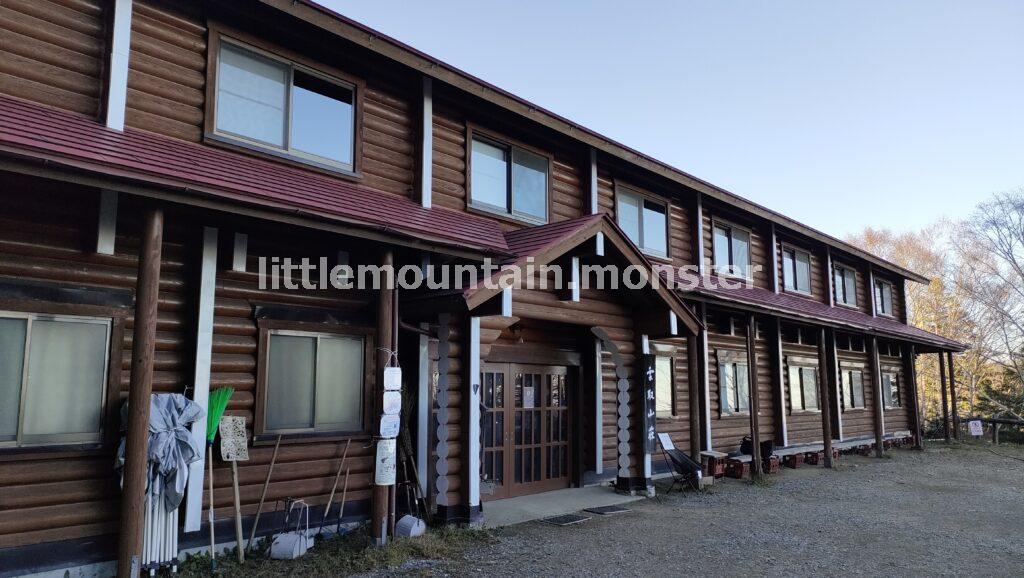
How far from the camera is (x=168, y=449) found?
5.52m

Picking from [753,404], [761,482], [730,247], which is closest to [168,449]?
[761,482]

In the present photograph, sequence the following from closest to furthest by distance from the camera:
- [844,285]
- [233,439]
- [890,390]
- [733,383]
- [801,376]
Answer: [233,439]
[733,383]
[801,376]
[844,285]
[890,390]

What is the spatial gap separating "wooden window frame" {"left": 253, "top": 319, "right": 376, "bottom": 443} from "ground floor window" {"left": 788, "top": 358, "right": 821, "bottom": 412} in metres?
11.6

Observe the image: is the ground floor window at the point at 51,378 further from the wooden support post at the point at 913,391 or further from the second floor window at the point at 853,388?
the wooden support post at the point at 913,391

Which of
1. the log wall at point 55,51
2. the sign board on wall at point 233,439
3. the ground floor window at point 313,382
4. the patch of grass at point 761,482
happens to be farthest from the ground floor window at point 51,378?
the patch of grass at point 761,482

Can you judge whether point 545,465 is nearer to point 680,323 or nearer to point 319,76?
point 680,323

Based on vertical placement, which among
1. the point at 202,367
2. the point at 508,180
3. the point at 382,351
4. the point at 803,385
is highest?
the point at 508,180

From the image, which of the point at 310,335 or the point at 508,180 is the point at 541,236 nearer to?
Answer: the point at 508,180

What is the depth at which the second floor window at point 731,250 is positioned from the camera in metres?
14.5

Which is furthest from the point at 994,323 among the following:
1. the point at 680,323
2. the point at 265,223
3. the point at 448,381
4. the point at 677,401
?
the point at 265,223

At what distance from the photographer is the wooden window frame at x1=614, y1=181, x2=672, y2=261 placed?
11.9m

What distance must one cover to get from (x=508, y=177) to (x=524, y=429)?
378 cm

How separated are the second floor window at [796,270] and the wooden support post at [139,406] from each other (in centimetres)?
1497

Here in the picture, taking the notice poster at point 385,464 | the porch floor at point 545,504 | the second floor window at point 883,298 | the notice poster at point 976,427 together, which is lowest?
the porch floor at point 545,504
